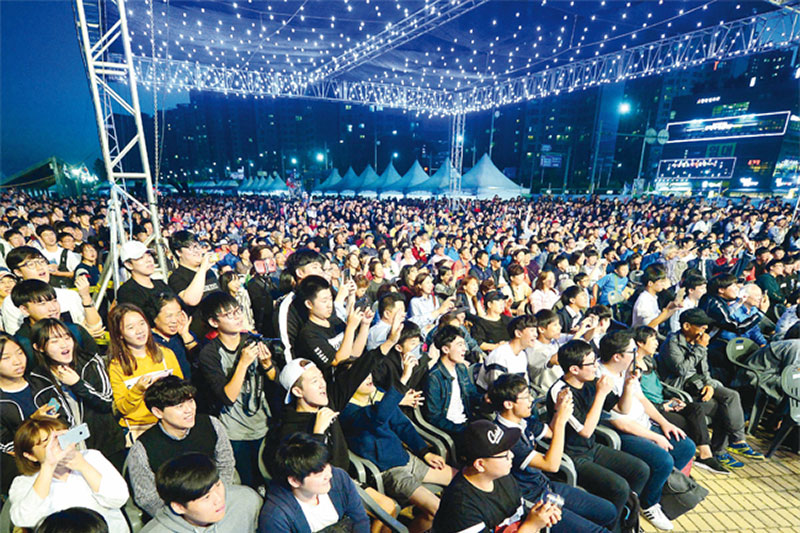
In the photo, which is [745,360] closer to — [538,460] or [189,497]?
[538,460]

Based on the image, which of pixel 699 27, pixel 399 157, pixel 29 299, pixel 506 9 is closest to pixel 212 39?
pixel 506 9

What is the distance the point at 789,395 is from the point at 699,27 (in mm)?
15020

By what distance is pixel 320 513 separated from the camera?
6.60ft

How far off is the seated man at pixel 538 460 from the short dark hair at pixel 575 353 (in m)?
0.42

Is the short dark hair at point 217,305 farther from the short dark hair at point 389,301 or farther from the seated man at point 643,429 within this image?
the seated man at point 643,429

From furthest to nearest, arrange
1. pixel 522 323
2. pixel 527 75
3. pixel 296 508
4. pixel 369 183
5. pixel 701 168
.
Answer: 1. pixel 701 168
2. pixel 369 183
3. pixel 527 75
4. pixel 522 323
5. pixel 296 508

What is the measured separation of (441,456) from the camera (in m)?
2.95

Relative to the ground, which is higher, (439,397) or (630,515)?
(439,397)

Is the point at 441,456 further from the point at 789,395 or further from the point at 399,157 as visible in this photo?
the point at 399,157

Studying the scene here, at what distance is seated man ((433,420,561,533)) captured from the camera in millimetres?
1943

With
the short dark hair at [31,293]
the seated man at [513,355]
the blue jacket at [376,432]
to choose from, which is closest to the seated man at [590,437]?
the seated man at [513,355]

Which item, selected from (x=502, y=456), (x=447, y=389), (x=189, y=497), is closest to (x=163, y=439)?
(x=189, y=497)

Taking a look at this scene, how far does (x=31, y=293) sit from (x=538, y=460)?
12.8 ft

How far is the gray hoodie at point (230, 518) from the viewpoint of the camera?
1.78 metres
